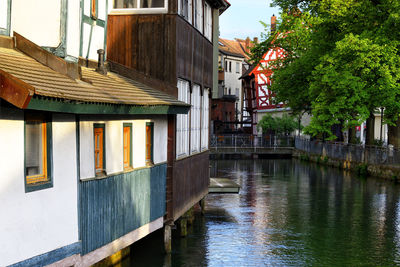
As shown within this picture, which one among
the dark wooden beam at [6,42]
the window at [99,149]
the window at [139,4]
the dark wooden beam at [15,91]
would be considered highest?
the window at [139,4]

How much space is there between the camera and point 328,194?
32.0 m

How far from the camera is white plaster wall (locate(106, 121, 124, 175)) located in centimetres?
1262

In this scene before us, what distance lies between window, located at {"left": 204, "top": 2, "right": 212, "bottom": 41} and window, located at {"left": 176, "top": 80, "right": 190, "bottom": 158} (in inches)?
167

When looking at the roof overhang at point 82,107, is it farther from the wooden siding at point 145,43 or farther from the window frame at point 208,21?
the window frame at point 208,21

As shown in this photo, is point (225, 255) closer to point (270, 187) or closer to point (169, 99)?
point (169, 99)

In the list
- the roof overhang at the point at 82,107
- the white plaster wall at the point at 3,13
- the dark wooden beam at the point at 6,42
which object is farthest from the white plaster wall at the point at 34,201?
the white plaster wall at the point at 3,13

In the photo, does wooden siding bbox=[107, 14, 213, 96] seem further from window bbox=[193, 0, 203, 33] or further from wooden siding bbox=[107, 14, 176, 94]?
window bbox=[193, 0, 203, 33]

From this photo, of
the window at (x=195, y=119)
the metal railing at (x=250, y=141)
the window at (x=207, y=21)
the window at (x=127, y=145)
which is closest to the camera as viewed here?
the window at (x=127, y=145)

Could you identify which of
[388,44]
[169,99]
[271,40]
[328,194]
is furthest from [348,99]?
[169,99]

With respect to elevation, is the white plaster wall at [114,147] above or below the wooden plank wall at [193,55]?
below

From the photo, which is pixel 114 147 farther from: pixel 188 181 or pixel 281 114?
pixel 281 114

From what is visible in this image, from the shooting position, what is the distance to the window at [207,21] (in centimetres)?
2219

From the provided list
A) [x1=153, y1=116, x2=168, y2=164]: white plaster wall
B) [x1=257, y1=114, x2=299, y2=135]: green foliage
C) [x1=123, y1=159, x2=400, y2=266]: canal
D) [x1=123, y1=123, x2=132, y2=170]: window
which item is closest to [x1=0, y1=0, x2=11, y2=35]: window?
[x1=123, y1=123, x2=132, y2=170]: window

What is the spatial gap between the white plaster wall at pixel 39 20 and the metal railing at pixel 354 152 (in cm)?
2883
